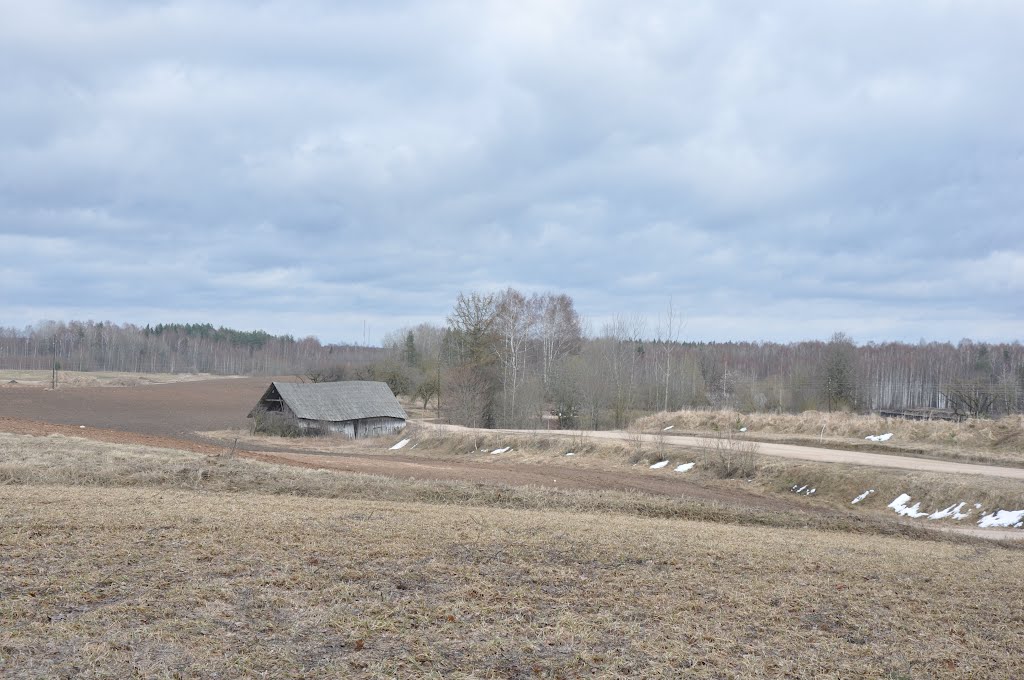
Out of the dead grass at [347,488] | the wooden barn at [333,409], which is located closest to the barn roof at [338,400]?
the wooden barn at [333,409]

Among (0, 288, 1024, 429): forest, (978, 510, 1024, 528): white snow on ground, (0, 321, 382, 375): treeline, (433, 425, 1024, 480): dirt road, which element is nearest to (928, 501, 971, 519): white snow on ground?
(978, 510, 1024, 528): white snow on ground

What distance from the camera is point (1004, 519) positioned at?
1998 centimetres

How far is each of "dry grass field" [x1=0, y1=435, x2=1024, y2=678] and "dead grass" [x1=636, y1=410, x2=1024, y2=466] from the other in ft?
66.1

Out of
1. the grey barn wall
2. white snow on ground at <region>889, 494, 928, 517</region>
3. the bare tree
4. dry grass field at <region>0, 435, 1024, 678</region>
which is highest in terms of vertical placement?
the bare tree

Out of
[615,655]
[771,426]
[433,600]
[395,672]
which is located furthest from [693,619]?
[771,426]

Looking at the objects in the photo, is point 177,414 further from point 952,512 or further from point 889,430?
point 952,512

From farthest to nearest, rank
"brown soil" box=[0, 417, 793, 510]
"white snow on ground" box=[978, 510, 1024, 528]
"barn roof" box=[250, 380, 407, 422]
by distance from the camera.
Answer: "barn roof" box=[250, 380, 407, 422] < "brown soil" box=[0, 417, 793, 510] < "white snow on ground" box=[978, 510, 1024, 528]

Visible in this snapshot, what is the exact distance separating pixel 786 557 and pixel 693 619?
3.74m

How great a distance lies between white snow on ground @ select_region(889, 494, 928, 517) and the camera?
22141 millimetres

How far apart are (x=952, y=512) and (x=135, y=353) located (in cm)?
17353

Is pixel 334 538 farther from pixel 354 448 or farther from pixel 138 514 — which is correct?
pixel 354 448

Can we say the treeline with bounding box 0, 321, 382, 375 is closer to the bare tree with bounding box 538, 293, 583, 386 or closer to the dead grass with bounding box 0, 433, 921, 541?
the bare tree with bounding box 538, 293, 583, 386

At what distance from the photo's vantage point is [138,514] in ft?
36.9

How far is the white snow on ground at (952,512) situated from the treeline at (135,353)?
141110mm
